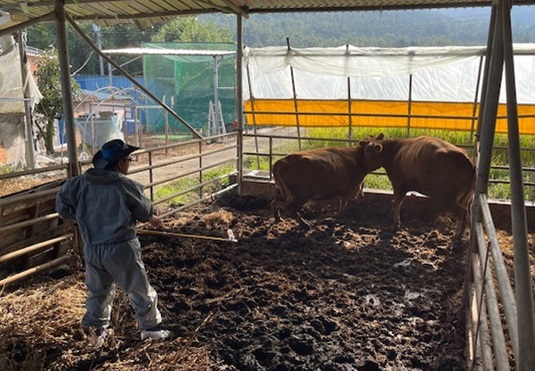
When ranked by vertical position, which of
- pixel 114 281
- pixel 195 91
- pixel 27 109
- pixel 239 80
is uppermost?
pixel 195 91

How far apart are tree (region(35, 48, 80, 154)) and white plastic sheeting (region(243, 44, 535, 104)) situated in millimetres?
8074

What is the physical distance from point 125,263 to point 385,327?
2236 millimetres

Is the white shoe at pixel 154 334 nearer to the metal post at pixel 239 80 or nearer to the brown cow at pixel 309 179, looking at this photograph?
the brown cow at pixel 309 179

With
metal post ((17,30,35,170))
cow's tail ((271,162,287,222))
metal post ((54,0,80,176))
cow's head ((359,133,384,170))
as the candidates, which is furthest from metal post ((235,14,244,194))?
metal post ((17,30,35,170))

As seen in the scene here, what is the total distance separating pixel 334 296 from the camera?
476cm

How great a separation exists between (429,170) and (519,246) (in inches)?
192

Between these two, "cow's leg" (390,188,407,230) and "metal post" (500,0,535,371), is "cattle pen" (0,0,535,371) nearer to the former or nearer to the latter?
"metal post" (500,0,535,371)

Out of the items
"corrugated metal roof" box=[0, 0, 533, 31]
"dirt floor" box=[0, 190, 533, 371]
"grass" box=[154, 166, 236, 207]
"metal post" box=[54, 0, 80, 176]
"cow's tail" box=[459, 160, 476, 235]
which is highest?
"corrugated metal roof" box=[0, 0, 533, 31]

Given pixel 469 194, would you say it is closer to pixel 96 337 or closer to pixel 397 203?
pixel 397 203

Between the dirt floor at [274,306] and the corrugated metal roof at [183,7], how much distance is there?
10.4 feet

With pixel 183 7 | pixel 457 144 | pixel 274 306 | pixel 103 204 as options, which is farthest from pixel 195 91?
pixel 103 204

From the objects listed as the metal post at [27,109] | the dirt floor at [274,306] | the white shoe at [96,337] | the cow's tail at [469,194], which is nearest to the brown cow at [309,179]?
the dirt floor at [274,306]

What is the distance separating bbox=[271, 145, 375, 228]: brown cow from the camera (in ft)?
23.3

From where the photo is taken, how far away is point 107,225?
11.9 feet
